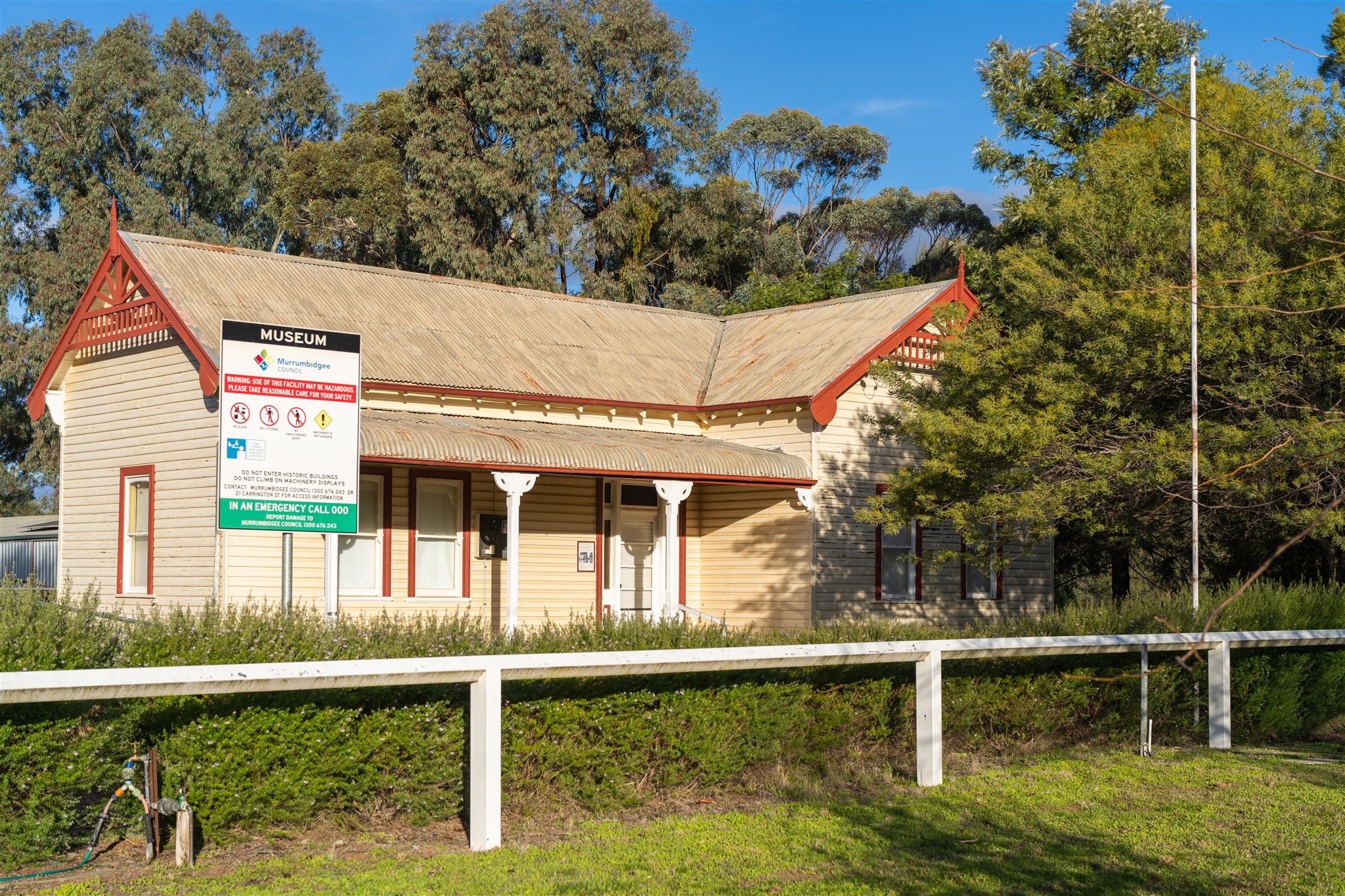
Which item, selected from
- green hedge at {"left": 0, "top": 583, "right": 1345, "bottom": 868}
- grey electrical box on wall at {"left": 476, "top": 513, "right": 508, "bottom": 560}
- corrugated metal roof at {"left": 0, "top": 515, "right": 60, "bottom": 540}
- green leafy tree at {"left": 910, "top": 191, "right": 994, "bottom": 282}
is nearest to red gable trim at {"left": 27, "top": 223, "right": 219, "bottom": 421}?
grey electrical box on wall at {"left": 476, "top": 513, "right": 508, "bottom": 560}

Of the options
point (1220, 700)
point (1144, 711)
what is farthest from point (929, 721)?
point (1220, 700)

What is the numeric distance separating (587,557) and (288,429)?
8842mm

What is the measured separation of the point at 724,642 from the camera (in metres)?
9.56

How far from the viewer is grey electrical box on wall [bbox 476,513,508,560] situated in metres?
18.0

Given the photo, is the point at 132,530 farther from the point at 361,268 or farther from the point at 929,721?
the point at 929,721

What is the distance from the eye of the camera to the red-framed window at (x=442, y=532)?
1758cm

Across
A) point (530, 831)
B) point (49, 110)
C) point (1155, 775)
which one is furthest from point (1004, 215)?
point (49, 110)

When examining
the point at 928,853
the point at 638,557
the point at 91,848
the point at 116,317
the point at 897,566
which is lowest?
the point at 928,853

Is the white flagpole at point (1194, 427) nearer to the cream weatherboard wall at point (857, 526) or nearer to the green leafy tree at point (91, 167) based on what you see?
the cream weatherboard wall at point (857, 526)

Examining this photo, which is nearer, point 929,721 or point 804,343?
point 929,721

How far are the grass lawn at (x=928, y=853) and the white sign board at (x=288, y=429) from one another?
13.0 feet

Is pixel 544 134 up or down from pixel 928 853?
up

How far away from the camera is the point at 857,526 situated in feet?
63.2

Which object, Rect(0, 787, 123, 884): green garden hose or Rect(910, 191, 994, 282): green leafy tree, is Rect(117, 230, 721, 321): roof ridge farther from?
Rect(910, 191, 994, 282): green leafy tree
